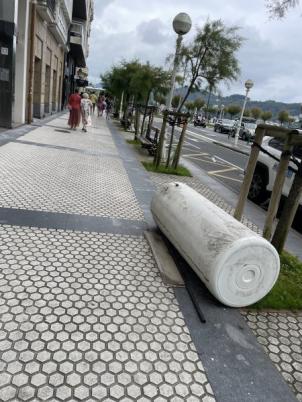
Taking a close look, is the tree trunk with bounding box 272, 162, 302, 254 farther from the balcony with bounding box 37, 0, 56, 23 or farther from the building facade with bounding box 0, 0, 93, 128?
the balcony with bounding box 37, 0, 56, 23

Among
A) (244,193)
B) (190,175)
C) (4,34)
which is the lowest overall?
(190,175)

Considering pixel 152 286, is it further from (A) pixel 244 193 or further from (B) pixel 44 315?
(A) pixel 244 193

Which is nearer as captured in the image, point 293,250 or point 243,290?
point 243,290

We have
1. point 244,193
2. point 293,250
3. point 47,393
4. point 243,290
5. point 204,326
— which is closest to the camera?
point 47,393

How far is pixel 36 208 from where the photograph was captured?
208 inches

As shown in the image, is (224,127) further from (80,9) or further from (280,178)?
(280,178)

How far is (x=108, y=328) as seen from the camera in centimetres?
288

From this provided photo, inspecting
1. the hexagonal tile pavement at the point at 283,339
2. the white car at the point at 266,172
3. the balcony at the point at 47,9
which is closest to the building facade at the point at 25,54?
the balcony at the point at 47,9

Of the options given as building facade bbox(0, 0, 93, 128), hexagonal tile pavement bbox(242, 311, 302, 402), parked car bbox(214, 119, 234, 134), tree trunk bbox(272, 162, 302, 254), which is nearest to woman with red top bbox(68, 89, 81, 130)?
building facade bbox(0, 0, 93, 128)

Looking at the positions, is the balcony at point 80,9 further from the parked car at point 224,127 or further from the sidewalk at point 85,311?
the sidewalk at point 85,311

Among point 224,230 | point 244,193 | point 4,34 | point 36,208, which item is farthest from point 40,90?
point 224,230

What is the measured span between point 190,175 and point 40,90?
36.5 ft

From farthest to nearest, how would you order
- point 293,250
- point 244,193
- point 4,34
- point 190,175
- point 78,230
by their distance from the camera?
1. point 4,34
2. point 190,175
3. point 293,250
4. point 244,193
5. point 78,230

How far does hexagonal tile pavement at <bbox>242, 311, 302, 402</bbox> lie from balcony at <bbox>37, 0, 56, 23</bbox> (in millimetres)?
14960
